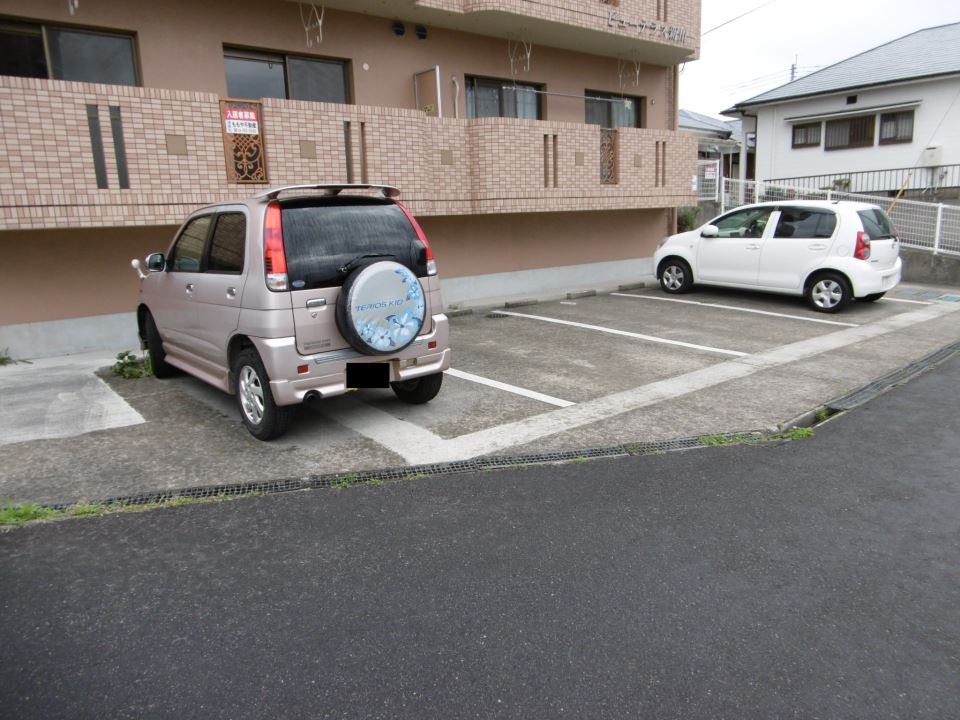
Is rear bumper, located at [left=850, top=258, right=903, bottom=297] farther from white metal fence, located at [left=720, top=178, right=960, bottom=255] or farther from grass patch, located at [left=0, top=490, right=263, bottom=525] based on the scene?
grass patch, located at [left=0, top=490, right=263, bottom=525]

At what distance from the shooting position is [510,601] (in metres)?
3.12

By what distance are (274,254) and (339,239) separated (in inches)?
19.3

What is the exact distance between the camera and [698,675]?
2.63 metres

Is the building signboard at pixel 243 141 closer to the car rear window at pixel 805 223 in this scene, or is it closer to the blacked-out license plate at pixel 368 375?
the blacked-out license plate at pixel 368 375

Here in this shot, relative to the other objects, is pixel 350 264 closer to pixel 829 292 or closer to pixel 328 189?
pixel 328 189

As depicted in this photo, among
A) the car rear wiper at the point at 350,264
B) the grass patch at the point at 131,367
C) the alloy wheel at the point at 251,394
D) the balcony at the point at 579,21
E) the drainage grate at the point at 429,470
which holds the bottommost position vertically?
the drainage grate at the point at 429,470

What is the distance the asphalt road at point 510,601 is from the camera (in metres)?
2.53

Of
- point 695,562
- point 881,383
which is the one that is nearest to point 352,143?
point 881,383

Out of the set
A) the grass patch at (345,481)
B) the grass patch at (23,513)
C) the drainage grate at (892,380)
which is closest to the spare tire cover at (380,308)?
the grass patch at (345,481)

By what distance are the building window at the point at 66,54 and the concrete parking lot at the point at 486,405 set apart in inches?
138

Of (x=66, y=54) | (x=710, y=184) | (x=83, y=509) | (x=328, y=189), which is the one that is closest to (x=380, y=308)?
(x=328, y=189)

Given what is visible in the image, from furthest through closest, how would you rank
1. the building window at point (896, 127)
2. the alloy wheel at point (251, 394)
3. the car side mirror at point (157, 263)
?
1. the building window at point (896, 127)
2. the car side mirror at point (157, 263)
3. the alloy wheel at point (251, 394)

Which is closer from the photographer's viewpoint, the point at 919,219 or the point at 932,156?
the point at 919,219

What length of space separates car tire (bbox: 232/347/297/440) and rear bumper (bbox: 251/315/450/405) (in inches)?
5.1
